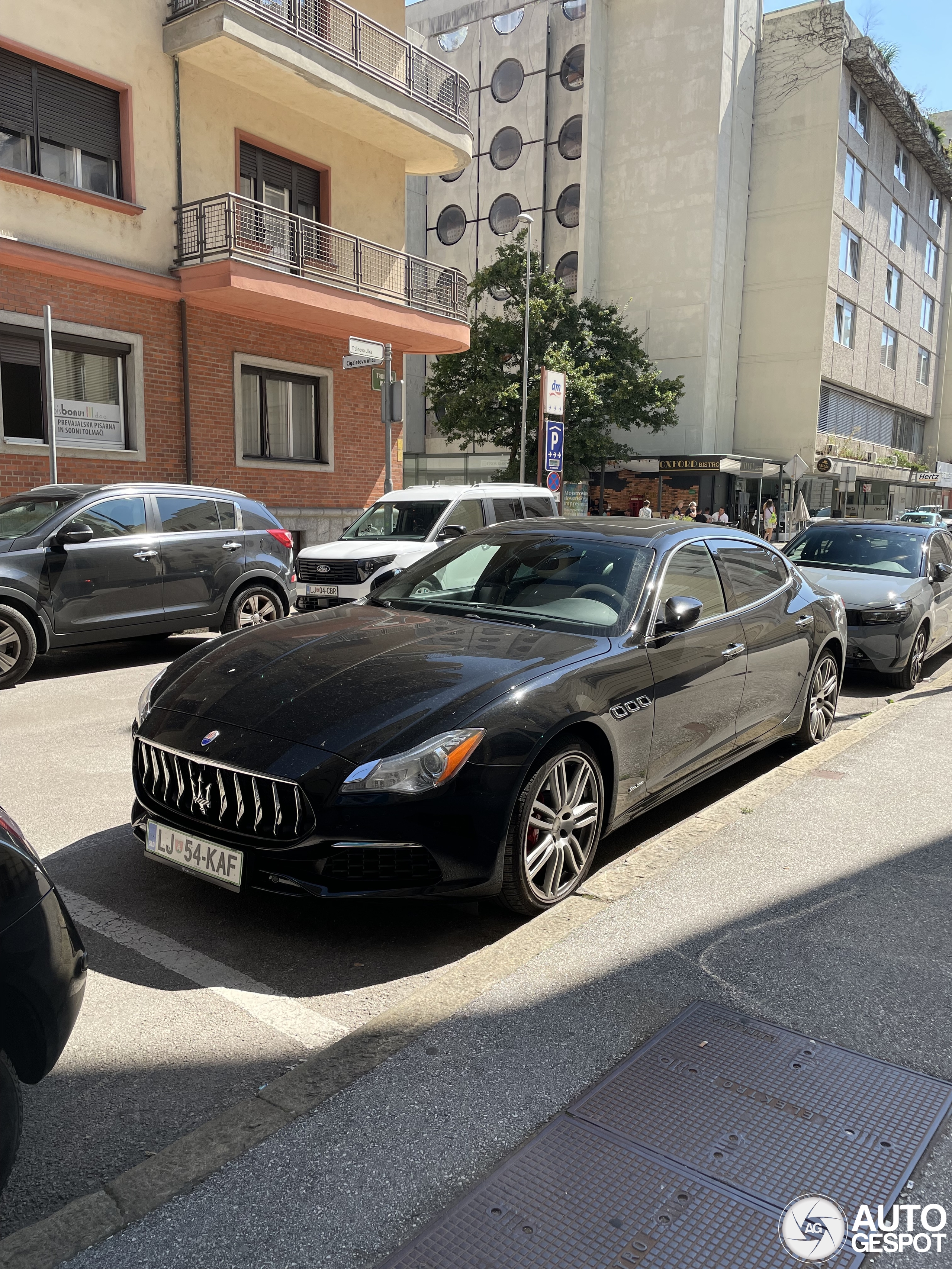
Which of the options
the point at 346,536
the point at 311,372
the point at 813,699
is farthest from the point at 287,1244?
the point at 311,372

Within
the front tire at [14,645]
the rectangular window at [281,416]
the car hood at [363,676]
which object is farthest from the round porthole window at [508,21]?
the car hood at [363,676]

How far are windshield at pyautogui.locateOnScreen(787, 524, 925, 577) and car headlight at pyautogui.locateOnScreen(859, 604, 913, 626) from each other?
926 millimetres

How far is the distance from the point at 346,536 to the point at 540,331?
70.9 ft

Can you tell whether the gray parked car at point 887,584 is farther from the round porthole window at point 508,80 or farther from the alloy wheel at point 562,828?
the round porthole window at point 508,80

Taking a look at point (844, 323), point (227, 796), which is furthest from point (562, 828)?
point (844, 323)

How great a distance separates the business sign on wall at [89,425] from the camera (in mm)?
13938

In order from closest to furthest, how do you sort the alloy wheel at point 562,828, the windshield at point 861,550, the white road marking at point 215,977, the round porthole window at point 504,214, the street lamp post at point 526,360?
the white road marking at point 215,977 < the alloy wheel at point 562,828 < the windshield at point 861,550 < the street lamp post at point 526,360 < the round porthole window at point 504,214

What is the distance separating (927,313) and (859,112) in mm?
16287

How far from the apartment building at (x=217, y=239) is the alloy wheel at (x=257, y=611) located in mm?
5200

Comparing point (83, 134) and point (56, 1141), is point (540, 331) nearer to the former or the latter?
point (83, 134)

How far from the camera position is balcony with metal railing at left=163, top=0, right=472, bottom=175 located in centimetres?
1442

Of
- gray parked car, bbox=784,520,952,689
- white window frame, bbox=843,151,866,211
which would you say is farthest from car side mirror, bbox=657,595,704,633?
white window frame, bbox=843,151,866,211

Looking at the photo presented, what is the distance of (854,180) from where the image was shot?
40875 mm

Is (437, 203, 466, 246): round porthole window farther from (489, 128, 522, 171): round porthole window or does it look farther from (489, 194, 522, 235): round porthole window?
(489, 128, 522, 171): round porthole window
